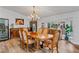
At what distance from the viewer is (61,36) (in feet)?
7.53

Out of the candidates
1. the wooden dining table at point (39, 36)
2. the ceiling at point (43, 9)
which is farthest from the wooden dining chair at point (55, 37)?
the ceiling at point (43, 9)

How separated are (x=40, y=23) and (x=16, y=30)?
0.49m

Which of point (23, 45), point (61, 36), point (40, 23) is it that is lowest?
point (23, 45)

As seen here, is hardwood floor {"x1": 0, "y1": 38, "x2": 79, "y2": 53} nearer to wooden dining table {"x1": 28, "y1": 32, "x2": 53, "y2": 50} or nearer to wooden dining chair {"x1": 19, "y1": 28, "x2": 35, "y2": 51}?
wooden dining chair {"x1": 19, "y1": 28, "x2": 35, "y2": 51}

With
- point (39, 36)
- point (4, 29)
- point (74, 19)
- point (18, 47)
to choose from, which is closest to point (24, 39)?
point (18, 47)

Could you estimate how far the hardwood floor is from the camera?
7.51ft

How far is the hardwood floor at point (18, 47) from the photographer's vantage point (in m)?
2.29

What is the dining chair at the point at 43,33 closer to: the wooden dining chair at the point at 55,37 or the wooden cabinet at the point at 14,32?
the wooden dining chair at the point at 55,37

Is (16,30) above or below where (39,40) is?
above

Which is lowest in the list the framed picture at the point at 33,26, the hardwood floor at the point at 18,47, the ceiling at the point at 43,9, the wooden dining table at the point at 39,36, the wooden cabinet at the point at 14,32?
the hardwood floor at the point at 18,47

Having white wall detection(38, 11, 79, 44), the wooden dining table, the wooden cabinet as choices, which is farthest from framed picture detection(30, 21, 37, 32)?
white wall detection(38, 11, 79, 44)

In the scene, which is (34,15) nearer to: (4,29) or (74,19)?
(4,29)
